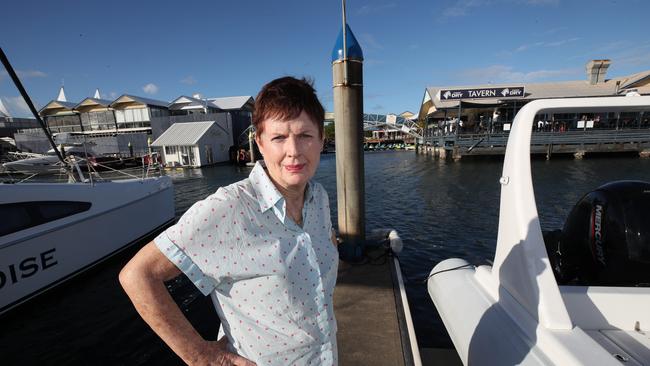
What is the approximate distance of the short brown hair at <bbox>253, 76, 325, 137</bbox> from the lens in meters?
1.24

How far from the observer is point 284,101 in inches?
48.9

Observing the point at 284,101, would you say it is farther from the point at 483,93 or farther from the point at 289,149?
the point at 483,93

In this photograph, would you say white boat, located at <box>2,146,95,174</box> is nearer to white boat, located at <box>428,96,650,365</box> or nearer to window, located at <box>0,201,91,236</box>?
window, located at <box>0,201,91,236</box>

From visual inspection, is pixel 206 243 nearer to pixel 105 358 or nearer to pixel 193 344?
pixel 193 344

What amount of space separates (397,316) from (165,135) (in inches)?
1381

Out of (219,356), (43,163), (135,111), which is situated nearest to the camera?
(219,356)

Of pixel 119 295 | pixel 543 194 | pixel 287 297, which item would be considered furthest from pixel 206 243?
pixel 543 194

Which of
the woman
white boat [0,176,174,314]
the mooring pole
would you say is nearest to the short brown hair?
the woman

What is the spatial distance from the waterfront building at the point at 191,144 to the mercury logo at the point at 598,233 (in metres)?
32.6

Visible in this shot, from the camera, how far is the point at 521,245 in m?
2.29

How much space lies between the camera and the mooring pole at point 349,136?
4.28 meters

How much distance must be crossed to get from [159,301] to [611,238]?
3.25 m

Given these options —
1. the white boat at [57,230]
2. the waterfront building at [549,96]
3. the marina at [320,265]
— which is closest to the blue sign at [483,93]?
the waterfront building at [549,96]

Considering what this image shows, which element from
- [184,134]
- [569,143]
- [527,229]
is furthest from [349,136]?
[184,134]
